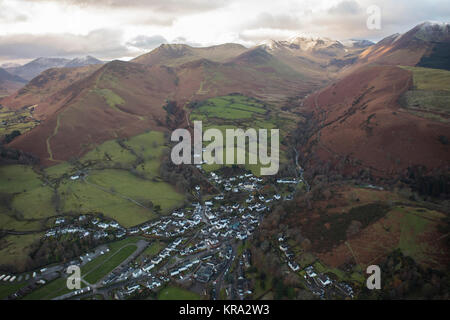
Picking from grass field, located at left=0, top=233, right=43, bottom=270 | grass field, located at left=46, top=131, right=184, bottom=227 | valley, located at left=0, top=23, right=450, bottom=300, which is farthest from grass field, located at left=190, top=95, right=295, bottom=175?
grass field, located at left=0, top=233, right=43, bottom=270

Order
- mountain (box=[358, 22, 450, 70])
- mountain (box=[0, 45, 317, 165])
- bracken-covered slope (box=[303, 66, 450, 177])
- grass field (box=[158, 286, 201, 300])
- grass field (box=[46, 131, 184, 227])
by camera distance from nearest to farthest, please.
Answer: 1. grass field (box=[158, 286, 201, 300])
2. grass field (box=[46, 131, 184, 227])
3. bracken-covered slope (box=[303, 66, 450, 177])
4. mountain (box=[0, 45, 317, 165])
5. mountain (box=[358, 22, 450, 70])

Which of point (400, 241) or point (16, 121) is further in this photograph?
point (16, 121)

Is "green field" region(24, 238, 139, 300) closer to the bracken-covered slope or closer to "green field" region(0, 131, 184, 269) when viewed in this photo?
"green field" region(0, 131, 184, 269)

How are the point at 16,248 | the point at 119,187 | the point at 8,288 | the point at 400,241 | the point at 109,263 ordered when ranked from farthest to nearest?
the point at 119,187
the point at 16,248
the point at 109,263
the point at 400,241
the point at 8,288

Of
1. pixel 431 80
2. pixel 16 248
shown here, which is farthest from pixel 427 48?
pixel 16 248

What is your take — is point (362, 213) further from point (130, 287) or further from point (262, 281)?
point (130, 287)

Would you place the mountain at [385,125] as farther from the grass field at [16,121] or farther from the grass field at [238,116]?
the grass field at [16,121]

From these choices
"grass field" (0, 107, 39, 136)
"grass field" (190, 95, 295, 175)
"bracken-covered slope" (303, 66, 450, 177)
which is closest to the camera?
"bracken-covered slope" (303, 66, 450, 177)

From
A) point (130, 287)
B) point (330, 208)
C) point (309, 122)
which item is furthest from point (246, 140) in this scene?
point (130, 287)

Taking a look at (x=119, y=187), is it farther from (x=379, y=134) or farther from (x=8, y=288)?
(x=379, y=134)
